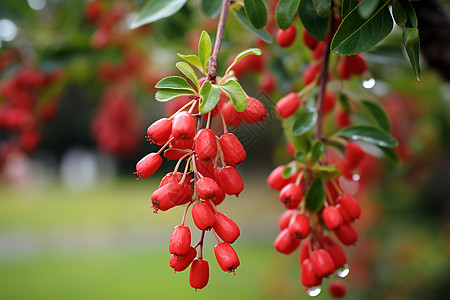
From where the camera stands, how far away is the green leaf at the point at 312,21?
992 millimetres

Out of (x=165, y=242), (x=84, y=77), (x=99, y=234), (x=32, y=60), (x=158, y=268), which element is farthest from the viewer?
(x=99, y=234)

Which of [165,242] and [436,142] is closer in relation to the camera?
[436,142]

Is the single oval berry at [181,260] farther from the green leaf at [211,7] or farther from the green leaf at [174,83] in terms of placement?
the green leaf at [211,7]

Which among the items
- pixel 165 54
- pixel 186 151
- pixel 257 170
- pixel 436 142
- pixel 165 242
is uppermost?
pixel 257 170

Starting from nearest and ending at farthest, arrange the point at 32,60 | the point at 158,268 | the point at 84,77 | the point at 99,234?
the point at 32,60
the point at 84,77
the point at 158,268
the point at 99,234

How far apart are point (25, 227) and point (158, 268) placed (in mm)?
6869

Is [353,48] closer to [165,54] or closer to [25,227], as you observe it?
[165,54]

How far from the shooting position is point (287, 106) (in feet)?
3.84

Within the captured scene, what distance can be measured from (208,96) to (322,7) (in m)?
0.39

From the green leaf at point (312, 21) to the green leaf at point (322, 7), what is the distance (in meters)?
0.04

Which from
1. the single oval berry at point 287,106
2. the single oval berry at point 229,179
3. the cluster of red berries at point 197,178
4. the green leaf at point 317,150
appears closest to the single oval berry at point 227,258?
the cluster of red berries at point 197,178

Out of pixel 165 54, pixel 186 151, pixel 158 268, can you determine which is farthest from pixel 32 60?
pixel 158 268

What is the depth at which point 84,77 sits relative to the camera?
2.80m

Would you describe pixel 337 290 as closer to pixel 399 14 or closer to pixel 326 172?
pixel 326 172
